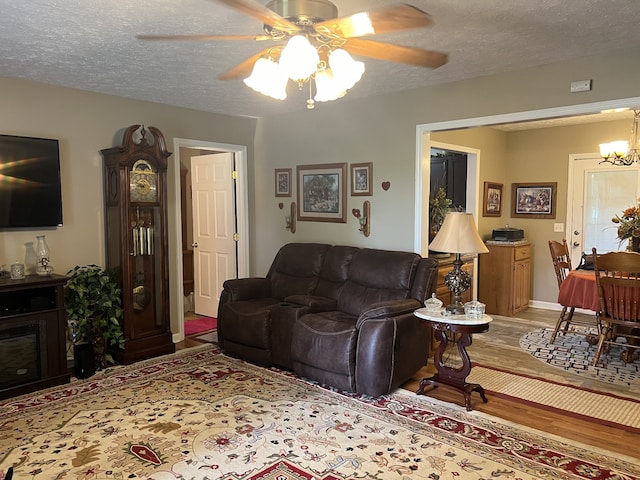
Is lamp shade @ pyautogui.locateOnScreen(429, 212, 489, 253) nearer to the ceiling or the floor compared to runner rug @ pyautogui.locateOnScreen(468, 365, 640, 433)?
nearer to the ceiling

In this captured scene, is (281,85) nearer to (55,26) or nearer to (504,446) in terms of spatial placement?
(55,26)

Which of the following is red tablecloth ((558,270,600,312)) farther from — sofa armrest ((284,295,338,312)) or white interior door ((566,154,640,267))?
sofa armrest ((284,295,338,312))

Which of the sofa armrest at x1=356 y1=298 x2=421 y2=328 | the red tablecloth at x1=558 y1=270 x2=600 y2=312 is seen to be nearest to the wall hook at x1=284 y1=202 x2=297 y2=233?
the sofa armrest at x1=356 y1=298 x2=421 y2=328

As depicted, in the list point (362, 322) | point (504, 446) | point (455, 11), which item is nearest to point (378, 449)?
point (504, 446)

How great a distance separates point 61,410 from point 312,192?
123 inches

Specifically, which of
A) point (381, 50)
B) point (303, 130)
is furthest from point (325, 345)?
point (303, 130)

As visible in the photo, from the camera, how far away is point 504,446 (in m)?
2.76

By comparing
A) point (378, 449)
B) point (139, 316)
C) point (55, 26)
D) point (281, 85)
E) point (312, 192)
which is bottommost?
point (378, 449)

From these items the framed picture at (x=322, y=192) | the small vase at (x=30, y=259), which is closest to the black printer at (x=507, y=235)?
the framed picture at (x=322, y=192)

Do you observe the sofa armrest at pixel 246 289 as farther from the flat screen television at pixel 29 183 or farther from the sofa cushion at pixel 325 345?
the flat screen television at pixel 29 183

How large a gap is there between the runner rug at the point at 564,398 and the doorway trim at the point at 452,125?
4.26ft

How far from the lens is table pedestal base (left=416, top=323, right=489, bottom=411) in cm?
321

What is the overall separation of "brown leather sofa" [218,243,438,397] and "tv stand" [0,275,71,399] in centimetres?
136

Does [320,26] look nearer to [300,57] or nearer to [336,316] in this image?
[300,57]
